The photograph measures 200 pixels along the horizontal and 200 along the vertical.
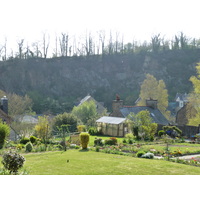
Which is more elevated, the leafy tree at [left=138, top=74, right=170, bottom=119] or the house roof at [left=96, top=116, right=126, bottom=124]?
the leafy tree at [left=138, top=74, right=170, bottom=119]

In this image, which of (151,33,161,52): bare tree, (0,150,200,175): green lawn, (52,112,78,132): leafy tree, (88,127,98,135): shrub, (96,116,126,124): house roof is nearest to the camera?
(0,150,200,175): green lawn

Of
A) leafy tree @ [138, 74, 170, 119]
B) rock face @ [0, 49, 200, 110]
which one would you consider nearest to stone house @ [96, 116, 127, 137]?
leafy tree @ [138, 74, 170, 119]

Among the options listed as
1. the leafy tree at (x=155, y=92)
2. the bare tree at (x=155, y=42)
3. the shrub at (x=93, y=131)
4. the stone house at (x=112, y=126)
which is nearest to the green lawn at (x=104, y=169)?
the stone house at (x=112, y=126)

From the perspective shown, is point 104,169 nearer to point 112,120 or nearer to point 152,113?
point 112,120

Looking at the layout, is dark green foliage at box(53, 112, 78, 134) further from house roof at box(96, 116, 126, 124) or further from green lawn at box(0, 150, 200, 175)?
green lawn at box(0, 150, 200, 175)

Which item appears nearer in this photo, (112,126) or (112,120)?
(112,126)

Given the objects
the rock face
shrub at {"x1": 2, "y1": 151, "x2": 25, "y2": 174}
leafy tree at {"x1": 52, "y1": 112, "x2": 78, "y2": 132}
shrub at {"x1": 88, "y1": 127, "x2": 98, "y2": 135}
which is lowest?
shrub at {"x1": 88, "y1": 127, "x2": 98, "y2": 135}

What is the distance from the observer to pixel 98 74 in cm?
7650

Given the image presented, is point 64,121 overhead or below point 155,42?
below

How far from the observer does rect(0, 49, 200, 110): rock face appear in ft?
227

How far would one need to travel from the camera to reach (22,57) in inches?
2936

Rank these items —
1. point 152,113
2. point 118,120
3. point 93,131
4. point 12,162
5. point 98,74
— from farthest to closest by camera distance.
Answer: point 98,74
point 152,113
point 93,131
point 118,120
point 12,162

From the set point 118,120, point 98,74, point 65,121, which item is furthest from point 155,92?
point 98,74

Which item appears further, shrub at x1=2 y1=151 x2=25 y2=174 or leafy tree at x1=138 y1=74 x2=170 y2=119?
leafy tree at x1=138 y1=74 x2=170 y2=119
